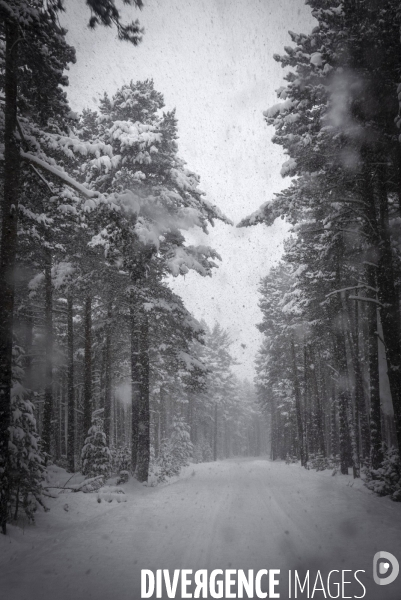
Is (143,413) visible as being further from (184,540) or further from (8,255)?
(8,255)

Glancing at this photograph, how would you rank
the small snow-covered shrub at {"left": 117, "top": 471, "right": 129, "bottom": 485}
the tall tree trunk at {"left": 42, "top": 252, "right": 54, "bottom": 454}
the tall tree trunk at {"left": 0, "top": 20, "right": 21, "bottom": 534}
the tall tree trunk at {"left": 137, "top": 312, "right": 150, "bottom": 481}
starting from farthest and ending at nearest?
the tall tree trunk at {"left": 42, "top": 252, "right": 54, "bottom": 454}
the tall tree trunk at {"left": 137, "top": 312, "right": 150, "bottom": 481}
the small snow-covered shrub at {"left": 117, "top": 471, "right": 129, "bottom": 485}
the tall tree trunk at {"left": 0, "top": 20, "right": 21, "bottom": 534}

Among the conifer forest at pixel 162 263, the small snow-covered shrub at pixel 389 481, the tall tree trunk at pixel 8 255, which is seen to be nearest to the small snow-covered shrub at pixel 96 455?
the conifer forest at pixel 162 263

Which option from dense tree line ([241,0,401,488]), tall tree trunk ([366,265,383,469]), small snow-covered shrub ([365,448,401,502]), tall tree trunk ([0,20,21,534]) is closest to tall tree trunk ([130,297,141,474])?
dense tree line ([241,0,401,488])

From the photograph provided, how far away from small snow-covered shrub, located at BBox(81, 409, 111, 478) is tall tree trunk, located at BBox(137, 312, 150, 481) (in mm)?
1288

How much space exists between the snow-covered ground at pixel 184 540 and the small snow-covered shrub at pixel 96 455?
1922 mm

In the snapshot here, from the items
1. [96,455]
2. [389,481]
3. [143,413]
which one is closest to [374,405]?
[389,481]

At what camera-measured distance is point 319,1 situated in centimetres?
1138

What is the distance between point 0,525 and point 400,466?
424 inches

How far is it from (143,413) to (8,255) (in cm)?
895

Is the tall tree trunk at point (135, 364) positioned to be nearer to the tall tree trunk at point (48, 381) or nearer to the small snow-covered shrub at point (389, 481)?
the tall tree trunk at point (48, 381)

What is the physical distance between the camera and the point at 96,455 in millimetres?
13961

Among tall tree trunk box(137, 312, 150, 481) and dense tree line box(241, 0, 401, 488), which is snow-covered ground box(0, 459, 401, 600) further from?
dense tree line box(241, 0, 401, 488)

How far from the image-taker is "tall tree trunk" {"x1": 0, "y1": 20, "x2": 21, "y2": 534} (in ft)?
23.5

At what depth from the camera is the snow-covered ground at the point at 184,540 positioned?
5.32 metres
